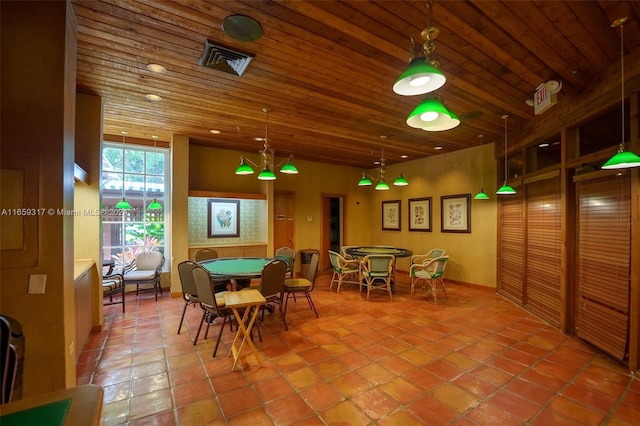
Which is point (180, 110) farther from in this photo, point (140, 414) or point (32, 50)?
point (140, 414)

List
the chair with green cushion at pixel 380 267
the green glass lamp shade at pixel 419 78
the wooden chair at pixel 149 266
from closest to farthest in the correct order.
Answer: the green glass lamp shade at pixel 419 78
the wooden chair at pixel 149 266
the chair with green cushion at pixel 380 267

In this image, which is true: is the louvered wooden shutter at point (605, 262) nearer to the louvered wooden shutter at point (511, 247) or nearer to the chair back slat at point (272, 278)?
the louvered wooden shutter at point (511, 247)

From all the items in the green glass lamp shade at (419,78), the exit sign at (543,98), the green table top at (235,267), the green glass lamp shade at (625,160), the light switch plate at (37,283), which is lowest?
the green table top at (235,267)

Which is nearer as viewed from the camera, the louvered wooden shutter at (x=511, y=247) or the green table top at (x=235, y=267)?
the green table top at (x=235, y=267)

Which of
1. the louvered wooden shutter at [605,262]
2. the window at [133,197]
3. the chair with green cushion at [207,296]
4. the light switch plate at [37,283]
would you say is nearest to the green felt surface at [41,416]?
the light switch plate at [37,283]

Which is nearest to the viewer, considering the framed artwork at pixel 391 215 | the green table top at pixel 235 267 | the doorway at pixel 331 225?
the green table top at pixel 235 267

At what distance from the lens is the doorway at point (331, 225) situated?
756 centimetres

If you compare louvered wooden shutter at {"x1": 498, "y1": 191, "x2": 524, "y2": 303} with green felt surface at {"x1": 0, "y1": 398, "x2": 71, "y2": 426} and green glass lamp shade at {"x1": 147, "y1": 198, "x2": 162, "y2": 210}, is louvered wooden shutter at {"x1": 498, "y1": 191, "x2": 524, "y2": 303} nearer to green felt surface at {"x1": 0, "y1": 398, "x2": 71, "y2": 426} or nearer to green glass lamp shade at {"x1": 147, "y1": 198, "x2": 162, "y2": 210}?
green felt surface at {"x1": 0, "y1": 398, "x2": 71, "y2": 426}

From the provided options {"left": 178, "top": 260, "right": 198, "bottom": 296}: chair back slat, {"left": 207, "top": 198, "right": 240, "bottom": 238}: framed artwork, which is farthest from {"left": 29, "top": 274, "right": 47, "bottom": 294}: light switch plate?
{"left": 207, "top": 198, "right": 240, "bottom": 238}: framed artwork

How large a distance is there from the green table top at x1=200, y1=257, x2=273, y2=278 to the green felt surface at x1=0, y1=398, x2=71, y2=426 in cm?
235

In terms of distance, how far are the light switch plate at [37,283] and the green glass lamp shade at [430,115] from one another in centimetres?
265

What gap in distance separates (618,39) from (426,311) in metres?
3.69

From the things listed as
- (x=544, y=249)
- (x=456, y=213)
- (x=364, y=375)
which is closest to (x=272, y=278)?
(x=364, y=375)

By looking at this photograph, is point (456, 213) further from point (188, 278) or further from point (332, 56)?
point (188, 278)
